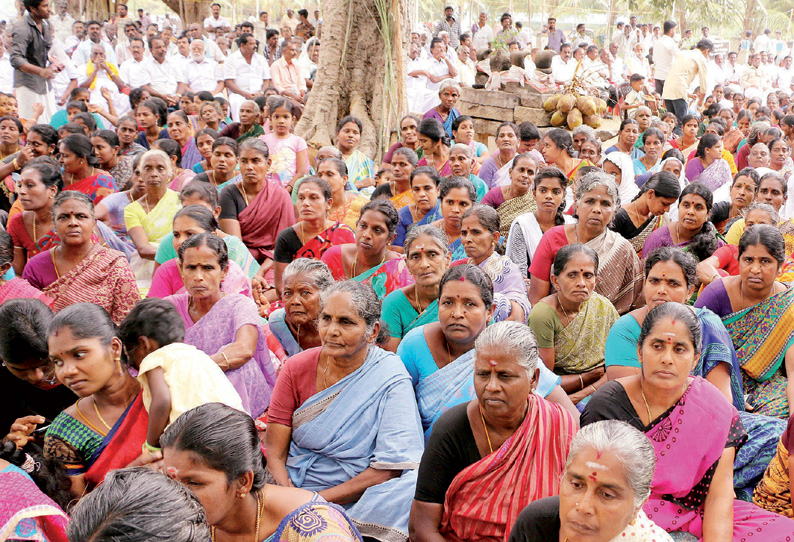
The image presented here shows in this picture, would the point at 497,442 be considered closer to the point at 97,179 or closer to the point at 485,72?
the point at 97,179

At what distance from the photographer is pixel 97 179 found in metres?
6.16

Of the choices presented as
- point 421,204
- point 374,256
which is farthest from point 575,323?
point 421,204

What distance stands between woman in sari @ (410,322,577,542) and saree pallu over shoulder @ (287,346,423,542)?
230 mm

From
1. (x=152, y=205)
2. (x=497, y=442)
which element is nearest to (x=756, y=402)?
(x=497, y=442)

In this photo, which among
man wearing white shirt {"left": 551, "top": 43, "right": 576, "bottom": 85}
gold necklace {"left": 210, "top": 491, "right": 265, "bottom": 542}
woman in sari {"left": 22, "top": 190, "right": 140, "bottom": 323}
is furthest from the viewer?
man wearing white shirt {"left": 551, "top": 43, "right": 576, "bottom": 85}

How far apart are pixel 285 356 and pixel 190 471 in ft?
6.59

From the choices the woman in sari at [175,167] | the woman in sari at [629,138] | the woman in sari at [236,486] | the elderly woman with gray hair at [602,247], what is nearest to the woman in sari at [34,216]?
the woman in sari at [175,167]

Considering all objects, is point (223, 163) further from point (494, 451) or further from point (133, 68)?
point (133, 68)

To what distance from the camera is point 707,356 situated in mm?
3266

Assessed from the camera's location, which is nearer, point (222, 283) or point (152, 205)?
point (222, 283)

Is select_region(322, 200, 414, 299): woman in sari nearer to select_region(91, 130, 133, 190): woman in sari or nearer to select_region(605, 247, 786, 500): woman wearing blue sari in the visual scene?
select_region(605, 247, 786, 500): woman wearing blue sari

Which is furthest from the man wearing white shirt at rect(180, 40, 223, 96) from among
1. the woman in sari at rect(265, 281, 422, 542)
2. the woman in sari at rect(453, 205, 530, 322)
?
the woman in sari at rect(265, 281, 422, 542)

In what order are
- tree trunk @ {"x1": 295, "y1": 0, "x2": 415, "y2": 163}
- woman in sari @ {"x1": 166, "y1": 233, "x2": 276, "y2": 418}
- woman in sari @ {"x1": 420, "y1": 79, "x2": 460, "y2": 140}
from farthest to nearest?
1. woman in sari @ {"x1": 420, "y1": 79, "x2": 460, "y2": 140}
2. tree trunk @ {"x1": 295, "y1": 0, "x2": 415, "y2": 163}
3. woman in sari @ {"x1": 166, "y1": 233, "x2": 276, "y2": 418}

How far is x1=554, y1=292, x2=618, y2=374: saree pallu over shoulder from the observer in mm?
3770
